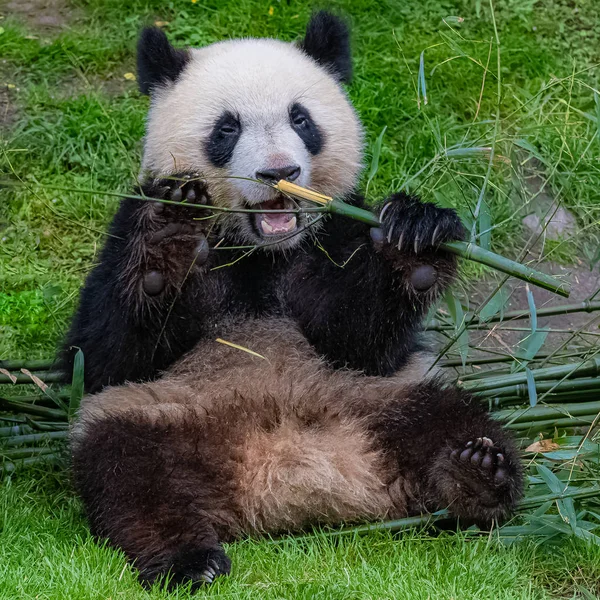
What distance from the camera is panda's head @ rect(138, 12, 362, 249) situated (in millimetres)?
4625

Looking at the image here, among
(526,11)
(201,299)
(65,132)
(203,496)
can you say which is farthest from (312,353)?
(526,11)

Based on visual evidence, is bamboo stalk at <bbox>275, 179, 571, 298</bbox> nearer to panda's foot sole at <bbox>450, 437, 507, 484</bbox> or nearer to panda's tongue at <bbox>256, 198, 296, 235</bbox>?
panda's tongue at <bbox>256, 198, 296, 235</bbox>

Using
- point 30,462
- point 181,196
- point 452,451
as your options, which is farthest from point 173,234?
point 30,462

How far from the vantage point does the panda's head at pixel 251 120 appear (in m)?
4.62

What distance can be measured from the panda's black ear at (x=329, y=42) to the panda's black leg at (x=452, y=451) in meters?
1.74

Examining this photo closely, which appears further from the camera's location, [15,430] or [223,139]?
[15,430]

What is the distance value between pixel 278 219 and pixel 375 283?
49cm

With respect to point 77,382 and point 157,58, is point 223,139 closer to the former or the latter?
point 157,58

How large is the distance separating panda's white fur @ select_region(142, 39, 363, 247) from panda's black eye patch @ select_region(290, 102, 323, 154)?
1.2 inches

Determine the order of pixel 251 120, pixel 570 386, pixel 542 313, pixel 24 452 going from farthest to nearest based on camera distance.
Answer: pixel 542 313 → pixel 24 452 → pixel 570 386 → pixel 251 120

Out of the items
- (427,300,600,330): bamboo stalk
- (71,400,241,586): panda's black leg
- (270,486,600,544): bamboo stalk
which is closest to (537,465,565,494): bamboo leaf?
(270,486,600,544): bamboo stalk

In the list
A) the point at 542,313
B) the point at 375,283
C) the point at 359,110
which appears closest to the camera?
the point at 375,283

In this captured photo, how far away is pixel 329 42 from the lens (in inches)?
208

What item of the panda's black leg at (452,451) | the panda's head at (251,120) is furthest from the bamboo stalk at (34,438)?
the panda's black leg at (452,451)
